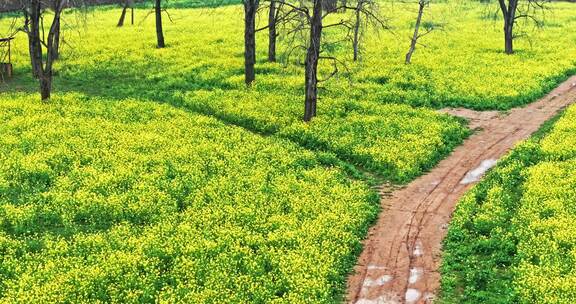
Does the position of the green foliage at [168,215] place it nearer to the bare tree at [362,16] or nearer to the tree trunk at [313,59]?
the tree trunk at [313,59]

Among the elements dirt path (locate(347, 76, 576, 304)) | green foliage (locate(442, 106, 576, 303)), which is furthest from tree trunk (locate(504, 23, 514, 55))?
green foliage (locate(442, 106, 576, 303))

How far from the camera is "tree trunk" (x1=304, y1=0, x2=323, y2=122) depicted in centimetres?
2659

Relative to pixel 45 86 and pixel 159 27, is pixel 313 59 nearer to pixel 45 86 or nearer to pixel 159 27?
pixel 45 86

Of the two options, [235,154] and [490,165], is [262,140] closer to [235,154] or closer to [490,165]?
[235,154]

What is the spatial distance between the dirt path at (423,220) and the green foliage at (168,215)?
0.65 metres

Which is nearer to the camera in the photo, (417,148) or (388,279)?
(388,279)

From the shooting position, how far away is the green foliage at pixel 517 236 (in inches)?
565

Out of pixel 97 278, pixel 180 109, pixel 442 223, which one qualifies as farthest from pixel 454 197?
pixel 180 109

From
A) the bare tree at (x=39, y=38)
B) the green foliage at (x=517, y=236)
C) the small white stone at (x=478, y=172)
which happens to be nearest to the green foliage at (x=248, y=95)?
the small white stone at (x=478, y=172)

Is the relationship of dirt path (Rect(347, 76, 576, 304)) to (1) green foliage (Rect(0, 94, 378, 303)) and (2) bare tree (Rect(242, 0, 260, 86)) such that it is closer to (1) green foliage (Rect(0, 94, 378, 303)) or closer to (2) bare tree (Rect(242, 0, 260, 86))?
(1) green foliage (Rect(0, 94, 378, 303))

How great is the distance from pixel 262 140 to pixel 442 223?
33.0ft

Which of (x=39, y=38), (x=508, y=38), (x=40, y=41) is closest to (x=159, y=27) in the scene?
(x=39, y=38)

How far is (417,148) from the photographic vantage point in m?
24.3

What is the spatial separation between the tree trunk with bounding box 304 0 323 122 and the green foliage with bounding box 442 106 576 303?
941 centimetres
